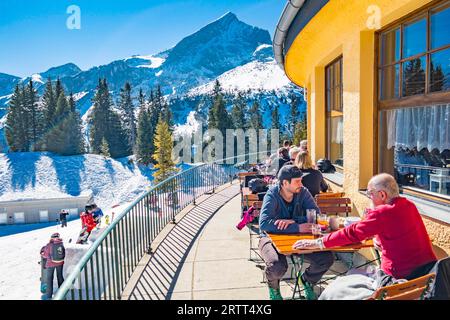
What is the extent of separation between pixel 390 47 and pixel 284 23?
75.1 inches

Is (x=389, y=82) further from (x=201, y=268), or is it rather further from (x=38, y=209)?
(x=38, y=209)

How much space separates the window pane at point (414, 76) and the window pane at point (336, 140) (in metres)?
2.60

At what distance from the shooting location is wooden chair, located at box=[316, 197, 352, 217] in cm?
454

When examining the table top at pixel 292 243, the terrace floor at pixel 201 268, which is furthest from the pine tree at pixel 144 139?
the table top at pixel 292 243

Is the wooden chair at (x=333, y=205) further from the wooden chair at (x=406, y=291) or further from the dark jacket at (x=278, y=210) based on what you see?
the wooden chair at (x=406, y=291)

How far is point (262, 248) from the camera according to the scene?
3.27 metres

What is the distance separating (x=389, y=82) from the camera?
14.5 feet

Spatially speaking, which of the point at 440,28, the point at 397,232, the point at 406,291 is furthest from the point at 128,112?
the point at 406,291

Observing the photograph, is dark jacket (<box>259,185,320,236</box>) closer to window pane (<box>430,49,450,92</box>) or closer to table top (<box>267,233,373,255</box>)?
table top (<box>267,233,373,255</box>)

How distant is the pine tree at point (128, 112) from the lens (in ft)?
222

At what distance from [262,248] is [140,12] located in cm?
549

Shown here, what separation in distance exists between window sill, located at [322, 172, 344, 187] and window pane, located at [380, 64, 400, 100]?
5.61ft

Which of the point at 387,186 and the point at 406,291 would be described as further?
the point at 387,186
